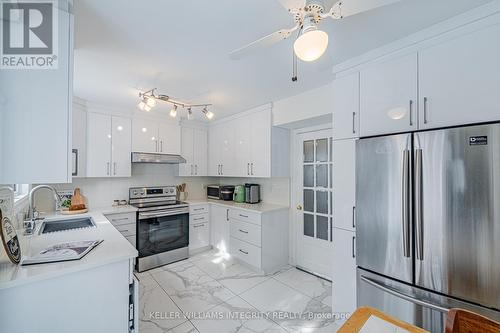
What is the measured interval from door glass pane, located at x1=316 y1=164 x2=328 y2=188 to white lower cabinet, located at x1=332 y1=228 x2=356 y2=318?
1029 millimetres

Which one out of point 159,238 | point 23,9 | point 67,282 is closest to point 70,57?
point 23,9

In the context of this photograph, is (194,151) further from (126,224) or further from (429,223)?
(429,223)

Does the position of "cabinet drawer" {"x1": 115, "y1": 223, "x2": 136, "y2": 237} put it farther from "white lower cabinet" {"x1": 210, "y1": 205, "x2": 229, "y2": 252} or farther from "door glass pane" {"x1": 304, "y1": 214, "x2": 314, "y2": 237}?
"door glass pane" {"x1": 304, "y1": 214, "x2": 314, "y2": 237}

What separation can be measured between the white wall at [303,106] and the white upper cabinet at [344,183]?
0.68 meters

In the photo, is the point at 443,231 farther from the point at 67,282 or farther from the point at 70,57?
the point at 70,57

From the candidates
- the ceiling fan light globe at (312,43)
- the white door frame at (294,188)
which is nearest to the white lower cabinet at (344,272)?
the white door frame at (294,188)

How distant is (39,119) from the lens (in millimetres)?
1051

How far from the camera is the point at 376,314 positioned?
1.00 m

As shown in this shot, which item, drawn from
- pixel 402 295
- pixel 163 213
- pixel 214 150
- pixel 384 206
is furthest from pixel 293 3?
pixel 214 150

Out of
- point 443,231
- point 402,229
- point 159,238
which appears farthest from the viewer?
point 159,238

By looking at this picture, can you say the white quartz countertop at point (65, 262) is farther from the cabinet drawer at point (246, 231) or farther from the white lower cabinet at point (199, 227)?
the cabinet drawer at point (246, 231)

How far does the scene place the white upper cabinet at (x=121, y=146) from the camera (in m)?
3.16

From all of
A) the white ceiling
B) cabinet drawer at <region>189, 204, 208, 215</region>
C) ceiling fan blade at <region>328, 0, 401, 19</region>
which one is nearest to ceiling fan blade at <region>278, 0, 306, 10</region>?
ceiling fan blade at <region>328, 0, 401, 19</region>

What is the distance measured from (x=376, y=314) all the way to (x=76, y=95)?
3606 millimetres
